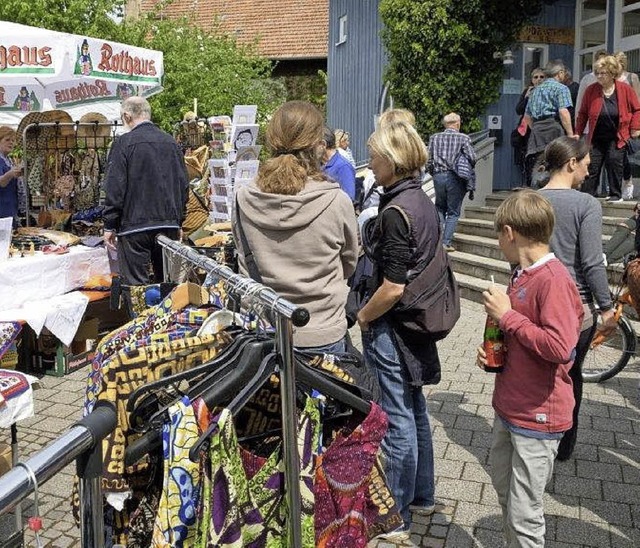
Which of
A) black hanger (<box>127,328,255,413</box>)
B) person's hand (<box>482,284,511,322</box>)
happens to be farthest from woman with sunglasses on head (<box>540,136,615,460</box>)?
black hanger (<box>127,328,255,413</box>)

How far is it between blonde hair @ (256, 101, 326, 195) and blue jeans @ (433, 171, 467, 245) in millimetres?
6586

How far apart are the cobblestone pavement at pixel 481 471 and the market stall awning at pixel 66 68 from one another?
285 centimetres

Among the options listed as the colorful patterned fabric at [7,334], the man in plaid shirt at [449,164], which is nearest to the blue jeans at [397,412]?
the colorful patterned fabric at [7,334]

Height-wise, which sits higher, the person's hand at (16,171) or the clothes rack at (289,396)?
the person's hand at (16,171)

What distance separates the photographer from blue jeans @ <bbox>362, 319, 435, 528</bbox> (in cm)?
311

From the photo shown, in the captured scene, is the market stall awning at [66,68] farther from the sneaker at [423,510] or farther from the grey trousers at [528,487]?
the grey trousers at [528,487]

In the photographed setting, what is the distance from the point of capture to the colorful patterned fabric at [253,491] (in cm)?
177

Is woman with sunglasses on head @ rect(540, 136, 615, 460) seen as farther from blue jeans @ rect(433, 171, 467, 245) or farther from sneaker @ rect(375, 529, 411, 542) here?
blue jeans @ rect(433, 171, 467, 245)

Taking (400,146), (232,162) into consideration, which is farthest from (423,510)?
(232,162)

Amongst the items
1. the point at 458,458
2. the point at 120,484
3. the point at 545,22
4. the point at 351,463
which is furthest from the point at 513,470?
the point at 545,22

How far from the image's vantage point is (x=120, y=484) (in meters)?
1.95

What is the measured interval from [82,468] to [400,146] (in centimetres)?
Result: 199

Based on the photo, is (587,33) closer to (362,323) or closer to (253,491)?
(362,323)

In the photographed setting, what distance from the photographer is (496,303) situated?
103 inches
